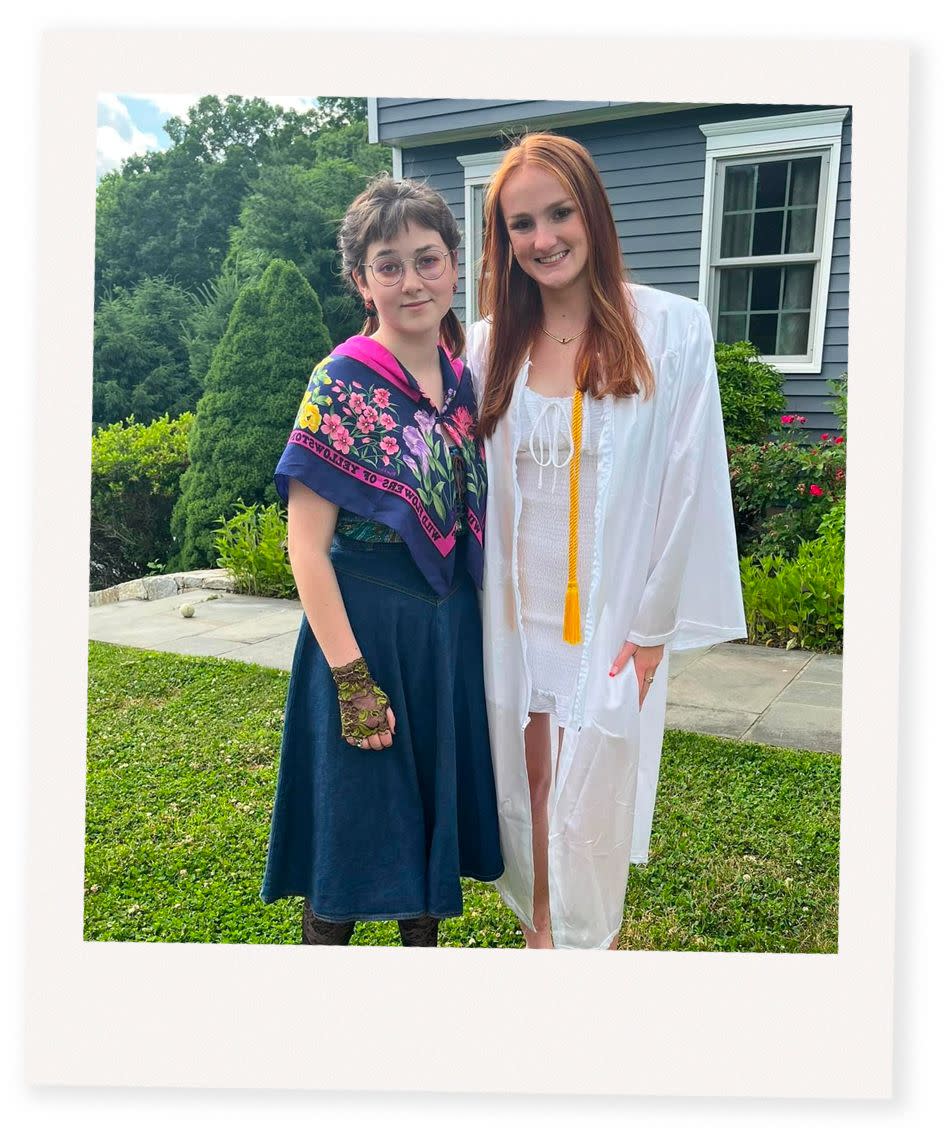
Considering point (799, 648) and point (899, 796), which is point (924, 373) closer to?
point (899, 796)

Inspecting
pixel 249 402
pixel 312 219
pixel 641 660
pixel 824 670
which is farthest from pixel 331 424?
pixel 312 219

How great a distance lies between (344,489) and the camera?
1.66 meters

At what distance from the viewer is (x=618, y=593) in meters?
1.89

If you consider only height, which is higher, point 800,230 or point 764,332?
point 800,230

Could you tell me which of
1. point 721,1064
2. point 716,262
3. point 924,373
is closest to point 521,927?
point 721,1064

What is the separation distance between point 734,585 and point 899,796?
62 centimetres

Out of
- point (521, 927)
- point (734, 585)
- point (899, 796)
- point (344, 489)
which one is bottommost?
point (521, 927)

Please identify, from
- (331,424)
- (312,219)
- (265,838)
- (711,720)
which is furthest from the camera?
(312,219)

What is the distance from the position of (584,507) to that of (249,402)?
168 inches

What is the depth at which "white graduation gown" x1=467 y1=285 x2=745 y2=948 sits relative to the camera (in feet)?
6.02

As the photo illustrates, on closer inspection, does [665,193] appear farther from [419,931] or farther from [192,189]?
[419,931]

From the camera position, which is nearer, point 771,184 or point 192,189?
point 771,184

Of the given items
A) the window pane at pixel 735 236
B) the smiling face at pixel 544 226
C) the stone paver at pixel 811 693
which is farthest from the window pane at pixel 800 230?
the smiling face at pixel 544 226

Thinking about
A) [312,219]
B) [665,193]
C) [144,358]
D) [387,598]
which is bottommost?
[387,598]
